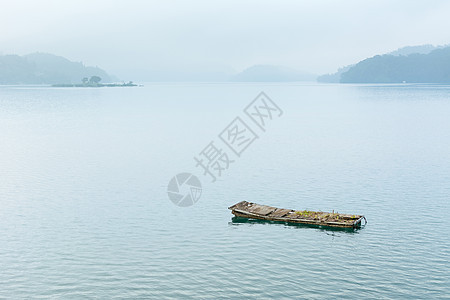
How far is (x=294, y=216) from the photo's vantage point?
67.1 metres

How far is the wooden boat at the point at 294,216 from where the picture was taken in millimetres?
64625

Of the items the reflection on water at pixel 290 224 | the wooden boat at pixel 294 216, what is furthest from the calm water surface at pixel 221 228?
the wooden boat at pixel 294 216

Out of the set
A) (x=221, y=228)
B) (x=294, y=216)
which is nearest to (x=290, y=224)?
(x=294, y=216)

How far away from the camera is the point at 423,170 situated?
101125 millimetres

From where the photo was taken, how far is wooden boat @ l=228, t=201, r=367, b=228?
6462 cm

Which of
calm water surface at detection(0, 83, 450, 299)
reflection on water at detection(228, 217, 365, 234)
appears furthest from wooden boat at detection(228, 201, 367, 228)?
calm water surface at detection(0, 83, 450, 299)

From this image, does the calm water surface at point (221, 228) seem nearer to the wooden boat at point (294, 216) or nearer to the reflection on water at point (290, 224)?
the reflection on water at point (290, 224)

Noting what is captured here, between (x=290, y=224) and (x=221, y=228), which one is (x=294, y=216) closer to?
(x=290, y=224)

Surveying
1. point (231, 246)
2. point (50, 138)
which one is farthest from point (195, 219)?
point (50, 138)

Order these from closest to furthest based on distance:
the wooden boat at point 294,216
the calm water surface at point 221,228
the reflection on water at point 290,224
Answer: the calm water surface at point 221,228 → the reflection on water at point 290,224 → the wooden boat at point 294,216

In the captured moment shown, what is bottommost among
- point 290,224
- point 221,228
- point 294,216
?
point 221,228

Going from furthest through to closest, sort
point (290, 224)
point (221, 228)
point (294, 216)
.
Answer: point (294, 216) < point (290, 224) < point (221, 228)

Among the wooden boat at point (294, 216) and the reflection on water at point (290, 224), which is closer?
the reflection on water at point (290, 224)

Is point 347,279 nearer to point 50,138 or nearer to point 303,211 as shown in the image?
point 303,211
